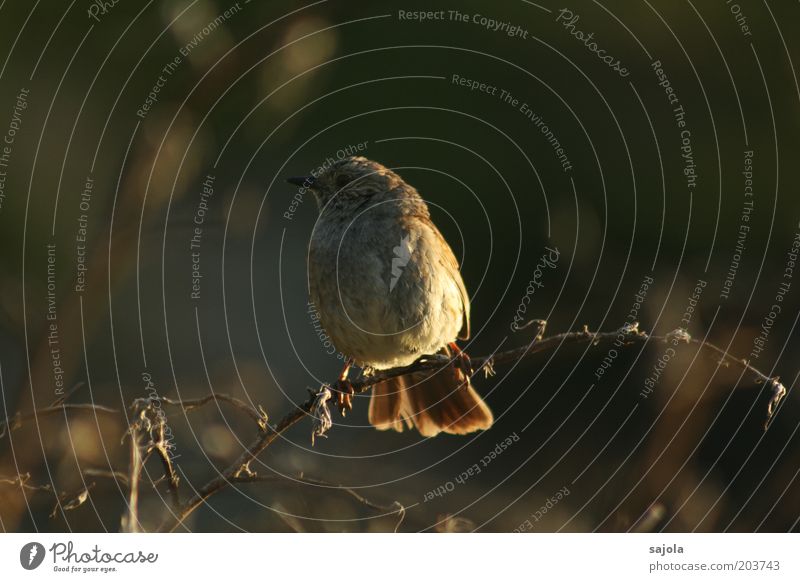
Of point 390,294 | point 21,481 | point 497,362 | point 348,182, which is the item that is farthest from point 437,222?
point 21,481

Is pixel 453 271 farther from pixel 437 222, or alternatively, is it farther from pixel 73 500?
pixel 73 500

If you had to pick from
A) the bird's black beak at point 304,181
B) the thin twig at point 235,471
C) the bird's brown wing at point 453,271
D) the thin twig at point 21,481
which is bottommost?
the thin twig at point 21,481

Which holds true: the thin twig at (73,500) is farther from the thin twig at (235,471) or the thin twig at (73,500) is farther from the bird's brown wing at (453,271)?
the bird's brown wing at (453,271)

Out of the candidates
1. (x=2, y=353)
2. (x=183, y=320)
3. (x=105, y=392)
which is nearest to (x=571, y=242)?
(x=183, y=320)

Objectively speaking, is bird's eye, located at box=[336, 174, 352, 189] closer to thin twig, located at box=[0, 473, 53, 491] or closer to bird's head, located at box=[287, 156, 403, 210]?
bird's head, located at box=[287, 156, 403, 210]

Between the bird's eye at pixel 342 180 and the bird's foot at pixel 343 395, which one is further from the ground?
the bird's eye at pixel 342 180

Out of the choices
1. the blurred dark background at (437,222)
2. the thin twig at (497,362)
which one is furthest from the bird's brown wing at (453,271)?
the thin twig at (497,362)

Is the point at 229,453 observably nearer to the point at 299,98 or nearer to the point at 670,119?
→ the point at 299,98

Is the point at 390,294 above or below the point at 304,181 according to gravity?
below
